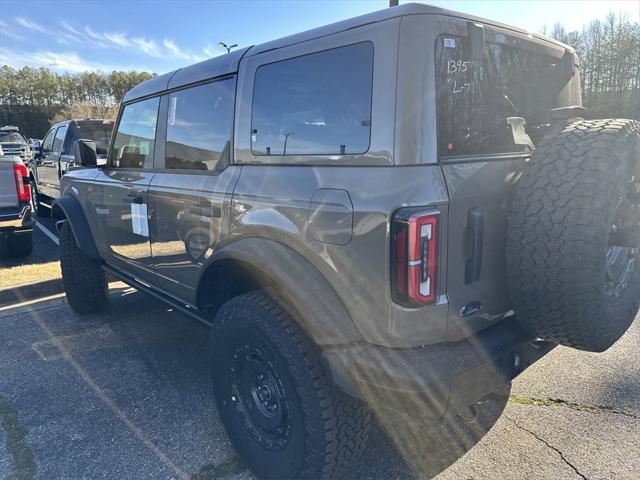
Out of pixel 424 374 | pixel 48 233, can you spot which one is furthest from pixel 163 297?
pixel 48 233

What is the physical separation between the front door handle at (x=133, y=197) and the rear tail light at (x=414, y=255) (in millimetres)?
2107

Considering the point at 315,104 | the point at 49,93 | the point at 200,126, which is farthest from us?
the point at 49,93

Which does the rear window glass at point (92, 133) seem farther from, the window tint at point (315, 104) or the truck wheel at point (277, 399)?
the truck wheel at point (277, 399)

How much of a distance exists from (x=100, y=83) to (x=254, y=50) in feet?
185

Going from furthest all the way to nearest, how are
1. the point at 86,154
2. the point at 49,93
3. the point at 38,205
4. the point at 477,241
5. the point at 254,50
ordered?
1. the point at 49,93
2. the point at 38,205
3. the point at 86,154
4. the point at 254,50
5. the point at 477,241

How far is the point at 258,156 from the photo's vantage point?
236 centimetres

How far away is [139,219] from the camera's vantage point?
3.23m

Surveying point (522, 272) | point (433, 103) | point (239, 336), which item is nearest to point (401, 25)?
point (433, 103)

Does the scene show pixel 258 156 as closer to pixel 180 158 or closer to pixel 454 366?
pixel 180 158

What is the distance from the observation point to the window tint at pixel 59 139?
8.59 meters

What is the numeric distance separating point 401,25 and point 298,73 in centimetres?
59

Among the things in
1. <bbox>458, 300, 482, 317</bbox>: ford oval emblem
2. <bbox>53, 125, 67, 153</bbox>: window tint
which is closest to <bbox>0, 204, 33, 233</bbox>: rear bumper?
<bbox>53, 125, 67, 153</bbox>: window tint

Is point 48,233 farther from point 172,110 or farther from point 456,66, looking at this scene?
point 456,66

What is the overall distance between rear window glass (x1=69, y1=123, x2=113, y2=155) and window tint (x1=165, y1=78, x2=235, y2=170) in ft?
20.0
